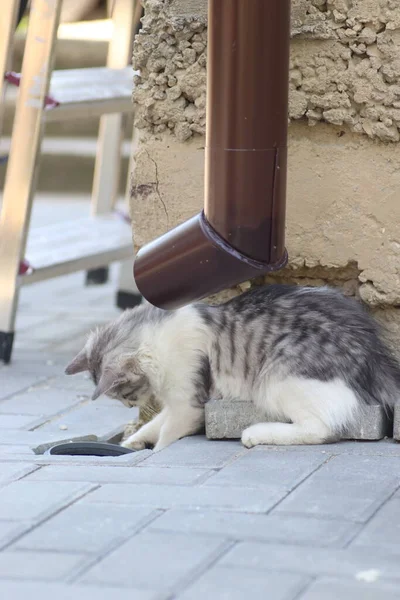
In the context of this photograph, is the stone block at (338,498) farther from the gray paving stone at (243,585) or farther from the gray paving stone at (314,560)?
the gray paving stone at (243,585)

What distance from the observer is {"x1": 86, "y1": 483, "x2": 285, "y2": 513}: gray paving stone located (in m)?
2.81

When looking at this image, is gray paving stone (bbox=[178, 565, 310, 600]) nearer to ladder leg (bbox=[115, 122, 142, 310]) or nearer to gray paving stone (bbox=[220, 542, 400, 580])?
gray paving stone (bbox=[220, 542, 400, 580])

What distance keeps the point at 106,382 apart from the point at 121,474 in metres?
0.47

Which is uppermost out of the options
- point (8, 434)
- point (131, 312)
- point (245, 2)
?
point (245, 2)

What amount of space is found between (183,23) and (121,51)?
2187 mm

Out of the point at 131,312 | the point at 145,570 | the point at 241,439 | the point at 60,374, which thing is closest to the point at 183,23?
the point at 131,312

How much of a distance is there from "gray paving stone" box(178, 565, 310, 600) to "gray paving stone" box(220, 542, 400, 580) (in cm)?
4

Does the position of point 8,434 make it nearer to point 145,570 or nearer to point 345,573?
point 145,570

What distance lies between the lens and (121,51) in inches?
230

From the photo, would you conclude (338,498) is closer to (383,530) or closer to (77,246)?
(383,530)

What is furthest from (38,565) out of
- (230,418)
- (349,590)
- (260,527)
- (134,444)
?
(134,444)

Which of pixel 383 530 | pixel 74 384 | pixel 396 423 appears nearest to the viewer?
pixel 383 530

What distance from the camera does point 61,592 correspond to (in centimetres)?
226

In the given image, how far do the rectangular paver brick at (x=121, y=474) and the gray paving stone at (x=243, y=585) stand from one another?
2.33 ft
